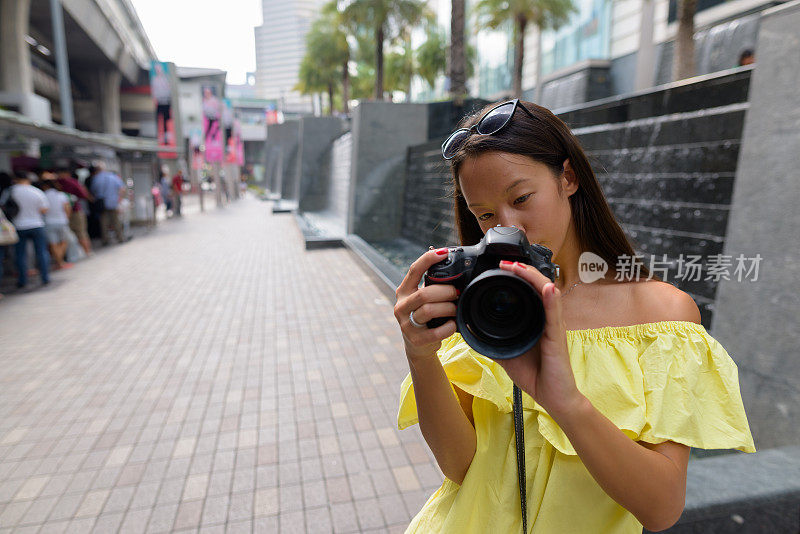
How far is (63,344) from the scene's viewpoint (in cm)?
530

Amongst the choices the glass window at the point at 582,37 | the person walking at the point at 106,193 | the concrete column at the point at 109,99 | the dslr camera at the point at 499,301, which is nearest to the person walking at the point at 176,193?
the person walking at the point at 106,193

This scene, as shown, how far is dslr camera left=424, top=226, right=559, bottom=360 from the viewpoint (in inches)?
33.5

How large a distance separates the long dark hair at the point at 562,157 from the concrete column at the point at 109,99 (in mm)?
32170

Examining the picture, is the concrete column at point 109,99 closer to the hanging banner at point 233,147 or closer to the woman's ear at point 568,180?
the hanging banner at point 233,147

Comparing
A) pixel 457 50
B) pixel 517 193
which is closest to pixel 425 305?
pixel 517 193

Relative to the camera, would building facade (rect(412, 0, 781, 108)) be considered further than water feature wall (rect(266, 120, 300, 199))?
No

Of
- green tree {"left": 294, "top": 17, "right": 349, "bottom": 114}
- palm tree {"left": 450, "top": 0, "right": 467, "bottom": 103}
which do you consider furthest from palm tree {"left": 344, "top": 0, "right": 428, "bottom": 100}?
palm tree {"left": 450, "top": 0, "right": 467, "bottom": 103}

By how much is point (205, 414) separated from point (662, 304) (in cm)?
356

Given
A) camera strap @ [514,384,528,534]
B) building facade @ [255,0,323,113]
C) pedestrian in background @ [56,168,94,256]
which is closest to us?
camera strap @ [514,384,528,534]

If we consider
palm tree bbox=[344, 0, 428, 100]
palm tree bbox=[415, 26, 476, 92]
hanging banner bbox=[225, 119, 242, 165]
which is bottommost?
hanging banner bbox=[225, 119, 242, 165]

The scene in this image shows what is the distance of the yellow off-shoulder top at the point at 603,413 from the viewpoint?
102 centimetres

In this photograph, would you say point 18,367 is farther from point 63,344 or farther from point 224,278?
point 224,278

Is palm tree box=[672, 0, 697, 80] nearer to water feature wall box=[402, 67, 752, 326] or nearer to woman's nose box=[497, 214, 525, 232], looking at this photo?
water feature wall box=[402, 67, 752, 326]

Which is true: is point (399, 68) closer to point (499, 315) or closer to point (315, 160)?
point (315, 160)
